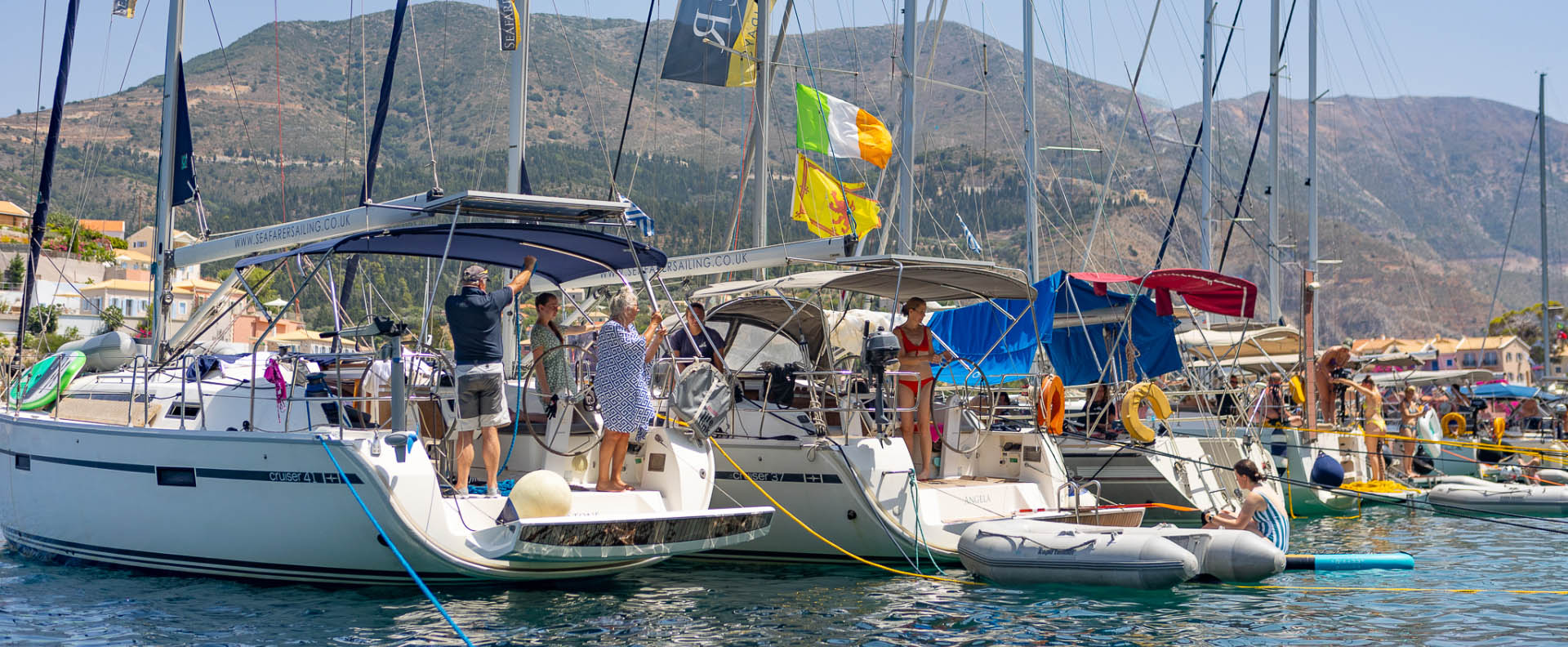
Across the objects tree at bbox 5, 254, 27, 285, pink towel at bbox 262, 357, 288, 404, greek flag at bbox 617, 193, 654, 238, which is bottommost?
pink towel at bbox 262, 357, 288, 404

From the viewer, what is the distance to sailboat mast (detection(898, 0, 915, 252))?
1873cm

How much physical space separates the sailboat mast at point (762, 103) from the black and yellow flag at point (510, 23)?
4.36 metres

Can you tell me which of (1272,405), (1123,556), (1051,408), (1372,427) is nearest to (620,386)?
(1123,556)

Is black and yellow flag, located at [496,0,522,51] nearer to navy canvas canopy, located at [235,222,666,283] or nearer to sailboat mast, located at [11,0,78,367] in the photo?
navy canvas canopy, located at [235,222,666,283]

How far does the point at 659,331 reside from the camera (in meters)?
10.2

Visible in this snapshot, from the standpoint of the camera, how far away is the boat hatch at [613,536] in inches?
Answer: 339

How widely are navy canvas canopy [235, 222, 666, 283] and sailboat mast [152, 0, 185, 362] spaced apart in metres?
3.19

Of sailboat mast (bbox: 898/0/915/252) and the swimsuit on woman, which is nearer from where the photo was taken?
the swimsuit on woman

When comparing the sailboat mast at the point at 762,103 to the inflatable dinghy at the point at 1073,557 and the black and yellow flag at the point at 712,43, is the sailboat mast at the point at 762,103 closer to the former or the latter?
the black and yellow flag at the point at 712,43

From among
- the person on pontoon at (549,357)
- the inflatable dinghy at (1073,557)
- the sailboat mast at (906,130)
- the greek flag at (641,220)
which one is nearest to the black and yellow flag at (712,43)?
the greek flag at (641,220)

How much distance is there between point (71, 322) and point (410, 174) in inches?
2301

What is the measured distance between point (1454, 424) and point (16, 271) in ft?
228

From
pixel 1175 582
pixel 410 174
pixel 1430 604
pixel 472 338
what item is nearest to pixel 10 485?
pixel 472 338

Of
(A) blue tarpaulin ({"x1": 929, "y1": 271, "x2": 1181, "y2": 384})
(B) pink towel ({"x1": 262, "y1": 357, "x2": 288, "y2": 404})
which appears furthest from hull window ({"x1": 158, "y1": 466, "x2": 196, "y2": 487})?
(A) blue tarpaulin ({"x1": 929, "y1": 271, "x2": 1181, "y2": 384})
